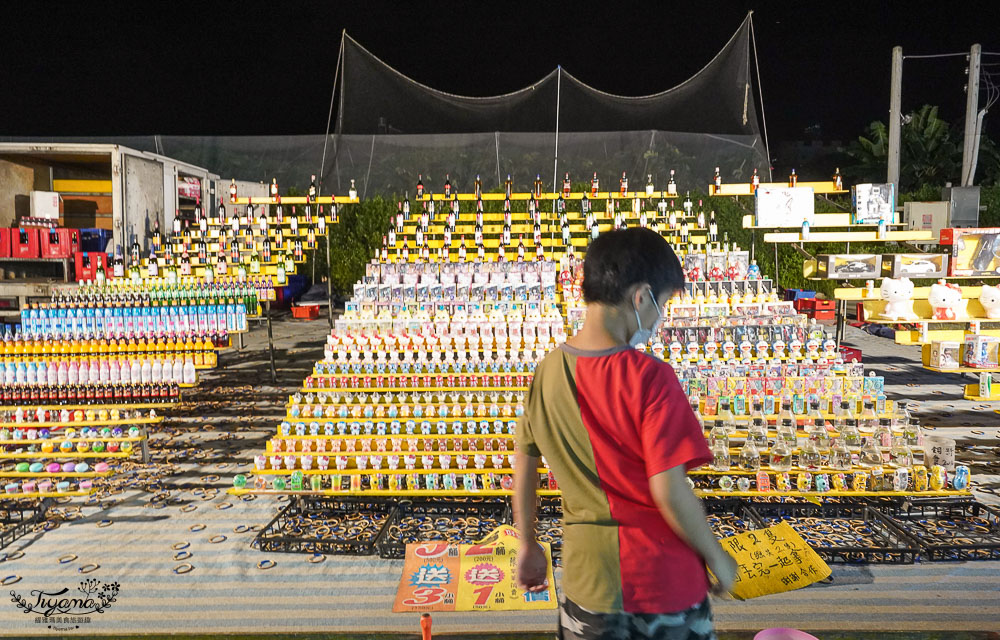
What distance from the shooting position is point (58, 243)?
8.48 metres

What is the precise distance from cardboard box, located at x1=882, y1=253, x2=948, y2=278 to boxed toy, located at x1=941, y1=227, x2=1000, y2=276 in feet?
0.23

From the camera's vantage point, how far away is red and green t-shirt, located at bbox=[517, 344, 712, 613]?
1165mm

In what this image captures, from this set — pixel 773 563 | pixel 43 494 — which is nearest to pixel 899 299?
pixel 773 563

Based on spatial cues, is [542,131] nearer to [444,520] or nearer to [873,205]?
[873,205]

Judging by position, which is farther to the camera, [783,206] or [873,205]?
[783,206]

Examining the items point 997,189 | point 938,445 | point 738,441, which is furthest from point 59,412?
point 997,189

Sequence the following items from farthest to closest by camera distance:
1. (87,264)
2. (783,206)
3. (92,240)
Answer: (92,240), (87,264), (783,206)

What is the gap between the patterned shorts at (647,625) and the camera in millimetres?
1219

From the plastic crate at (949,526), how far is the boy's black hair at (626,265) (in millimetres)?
3248

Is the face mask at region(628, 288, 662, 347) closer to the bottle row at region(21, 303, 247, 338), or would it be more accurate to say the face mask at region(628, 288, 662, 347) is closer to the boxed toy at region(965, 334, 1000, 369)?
the boxed toy at region(965, 334, 1000, 369)

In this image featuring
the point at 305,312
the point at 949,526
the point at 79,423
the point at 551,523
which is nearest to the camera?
the point at 949,526

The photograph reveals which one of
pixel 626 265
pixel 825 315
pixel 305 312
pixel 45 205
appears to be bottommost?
pixel 305 312

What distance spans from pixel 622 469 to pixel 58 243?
933 centimetres

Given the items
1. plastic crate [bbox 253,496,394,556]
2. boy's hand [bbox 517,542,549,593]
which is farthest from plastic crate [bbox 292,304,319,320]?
boy's hand [bbox 517,542,549,593]
